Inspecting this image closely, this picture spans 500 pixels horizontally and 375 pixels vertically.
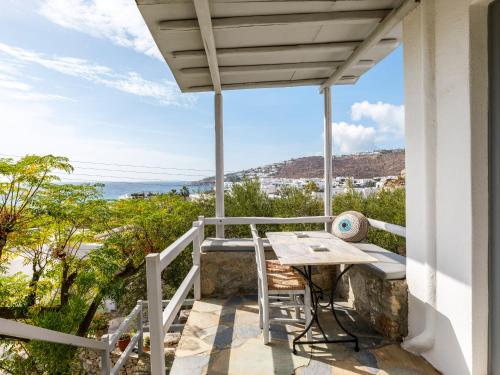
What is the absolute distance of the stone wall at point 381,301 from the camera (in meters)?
2.42

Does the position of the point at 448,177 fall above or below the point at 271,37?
below

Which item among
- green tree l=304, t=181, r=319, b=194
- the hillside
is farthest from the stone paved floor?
the hillside

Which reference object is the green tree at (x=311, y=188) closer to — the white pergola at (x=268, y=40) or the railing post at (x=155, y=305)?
the white pergola at (x=268, y=40)

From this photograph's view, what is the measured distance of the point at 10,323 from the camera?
1322mm

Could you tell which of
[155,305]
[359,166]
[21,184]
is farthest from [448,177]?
[359,166]

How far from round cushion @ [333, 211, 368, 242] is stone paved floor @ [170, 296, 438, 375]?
907mm

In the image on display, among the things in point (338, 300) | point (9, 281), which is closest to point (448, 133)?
point (338, 300)

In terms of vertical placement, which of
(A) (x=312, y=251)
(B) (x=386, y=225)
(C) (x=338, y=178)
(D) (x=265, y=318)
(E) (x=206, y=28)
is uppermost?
(E) (x=206, y=28)

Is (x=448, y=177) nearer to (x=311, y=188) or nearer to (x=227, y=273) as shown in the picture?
(x=227, y=273)

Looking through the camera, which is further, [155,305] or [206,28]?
[206,28]

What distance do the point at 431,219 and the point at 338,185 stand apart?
18.3 feet

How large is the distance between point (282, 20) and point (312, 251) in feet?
5.90

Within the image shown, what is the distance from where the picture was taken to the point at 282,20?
2379 millimetres

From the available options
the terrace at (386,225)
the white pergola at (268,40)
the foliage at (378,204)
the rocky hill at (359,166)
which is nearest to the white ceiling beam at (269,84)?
the white pergola at (268,40)
